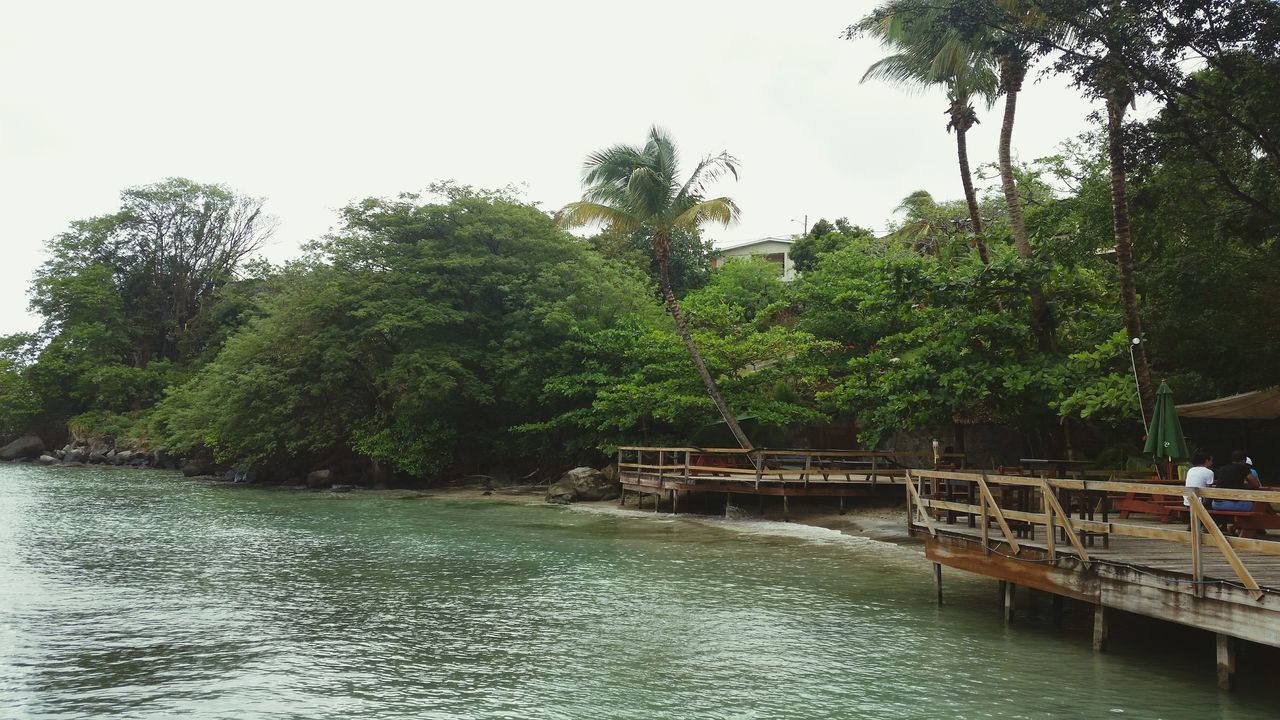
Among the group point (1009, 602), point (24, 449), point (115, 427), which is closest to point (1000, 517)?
point (1009, 602)

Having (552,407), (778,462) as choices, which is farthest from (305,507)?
(778,462)

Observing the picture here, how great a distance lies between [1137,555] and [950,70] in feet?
47.6

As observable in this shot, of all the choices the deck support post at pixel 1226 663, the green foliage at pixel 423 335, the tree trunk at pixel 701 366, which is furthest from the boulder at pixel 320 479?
the deck support post at pixel 1226 663

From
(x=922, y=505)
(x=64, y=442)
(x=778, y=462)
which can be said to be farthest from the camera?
(x=64, y=442)

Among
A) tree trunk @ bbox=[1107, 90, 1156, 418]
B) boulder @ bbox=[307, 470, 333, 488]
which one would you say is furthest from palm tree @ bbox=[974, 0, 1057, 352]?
boulder @ bbox=[307, 470, 333, 488]

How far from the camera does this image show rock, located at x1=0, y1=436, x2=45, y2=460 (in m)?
54.6

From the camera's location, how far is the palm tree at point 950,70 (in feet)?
67.5

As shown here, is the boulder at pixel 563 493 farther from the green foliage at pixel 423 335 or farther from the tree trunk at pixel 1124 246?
the tree trunk at pixel 1124 246

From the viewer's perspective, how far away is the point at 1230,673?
26.6 feet

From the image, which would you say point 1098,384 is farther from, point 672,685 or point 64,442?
point 64,442

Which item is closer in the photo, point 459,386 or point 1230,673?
point 1230,673

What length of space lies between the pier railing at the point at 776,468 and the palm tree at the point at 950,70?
5.71 meters

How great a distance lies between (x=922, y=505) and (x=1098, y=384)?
5.18 metres

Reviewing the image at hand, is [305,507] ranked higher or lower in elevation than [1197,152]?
lower
